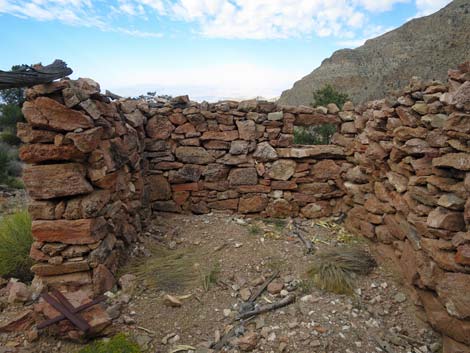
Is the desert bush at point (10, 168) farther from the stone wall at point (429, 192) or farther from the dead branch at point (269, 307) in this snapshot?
the stone wall at point (429, 192)

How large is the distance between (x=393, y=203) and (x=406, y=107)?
1.04 meters

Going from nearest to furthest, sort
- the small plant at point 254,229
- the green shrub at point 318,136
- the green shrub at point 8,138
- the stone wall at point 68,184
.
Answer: the stone wall at point 68,184 → the small plant at point 254,229 → the green shrub at point 318,136 → the green shrub at point 8,138

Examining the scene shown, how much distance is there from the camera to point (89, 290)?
310 cm

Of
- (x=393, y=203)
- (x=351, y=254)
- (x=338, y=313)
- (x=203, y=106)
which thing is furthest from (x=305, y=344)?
(x=203, y=106)

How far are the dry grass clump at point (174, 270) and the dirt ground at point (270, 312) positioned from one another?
29 mm

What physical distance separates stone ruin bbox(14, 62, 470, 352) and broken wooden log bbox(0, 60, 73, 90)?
11cm

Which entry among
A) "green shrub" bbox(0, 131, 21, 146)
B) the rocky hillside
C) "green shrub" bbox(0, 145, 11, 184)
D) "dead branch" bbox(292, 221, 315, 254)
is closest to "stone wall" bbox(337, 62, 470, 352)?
"dead branch" bbox(292, 221, 315, 254)

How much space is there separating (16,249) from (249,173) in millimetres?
3040

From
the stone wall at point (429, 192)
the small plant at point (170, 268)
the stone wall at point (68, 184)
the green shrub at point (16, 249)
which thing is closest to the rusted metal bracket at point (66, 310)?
the stone wall at point (68, 184)

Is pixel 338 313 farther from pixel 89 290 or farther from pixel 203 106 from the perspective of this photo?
pixel 203 106

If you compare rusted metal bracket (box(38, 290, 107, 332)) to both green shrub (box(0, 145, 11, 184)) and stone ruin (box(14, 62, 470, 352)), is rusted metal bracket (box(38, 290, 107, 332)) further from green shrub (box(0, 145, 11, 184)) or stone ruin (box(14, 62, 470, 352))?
green shrub (box(0, 145, 11, 184))

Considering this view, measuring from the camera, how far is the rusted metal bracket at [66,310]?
103 inches

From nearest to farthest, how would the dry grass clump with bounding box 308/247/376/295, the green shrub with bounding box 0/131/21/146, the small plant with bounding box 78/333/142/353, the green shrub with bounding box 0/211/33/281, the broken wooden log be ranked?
the small plant with bounding box 78/333/142/353 < the broken wooden log < the dry grass clump with bounding box 308/247/376/295 < the green shrub with bounding box 0/211/33/281 < the green shrub with bounding box 0/131/21/146

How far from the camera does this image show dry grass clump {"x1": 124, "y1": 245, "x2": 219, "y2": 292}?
11.2 ft
